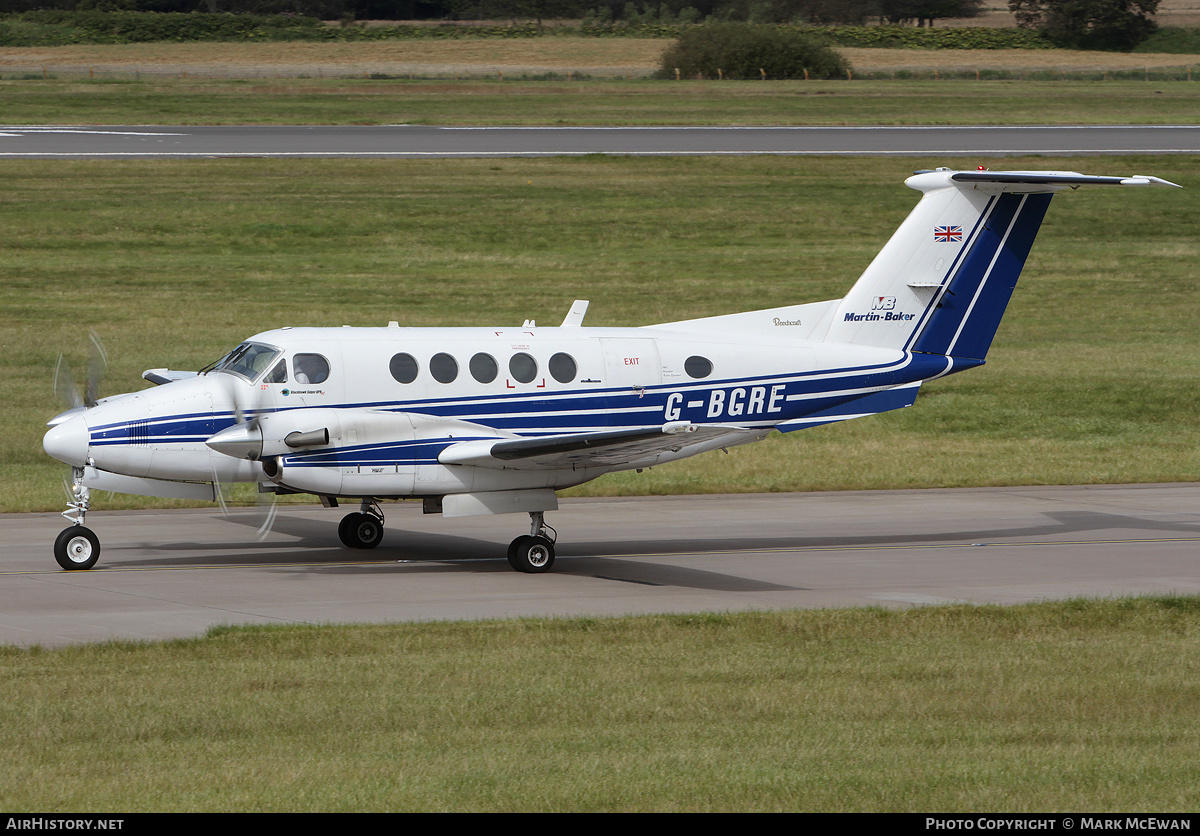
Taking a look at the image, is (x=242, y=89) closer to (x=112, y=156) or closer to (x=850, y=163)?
(x=112, y=156)

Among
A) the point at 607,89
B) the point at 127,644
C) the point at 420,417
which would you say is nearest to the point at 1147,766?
the point at 127,644

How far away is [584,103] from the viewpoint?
234 ft

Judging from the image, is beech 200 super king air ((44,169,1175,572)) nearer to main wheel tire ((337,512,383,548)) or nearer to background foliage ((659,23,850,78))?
main wheel tire ((337,512,383,548))

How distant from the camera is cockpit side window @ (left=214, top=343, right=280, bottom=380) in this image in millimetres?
16906

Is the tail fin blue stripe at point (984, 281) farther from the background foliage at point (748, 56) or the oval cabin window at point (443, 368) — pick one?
the background foliage at point (748, 56)

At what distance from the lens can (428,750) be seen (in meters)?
9.66

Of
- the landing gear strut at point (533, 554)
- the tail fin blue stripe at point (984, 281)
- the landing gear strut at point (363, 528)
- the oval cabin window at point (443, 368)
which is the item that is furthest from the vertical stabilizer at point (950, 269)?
the landing gear strut at point (363, 528)

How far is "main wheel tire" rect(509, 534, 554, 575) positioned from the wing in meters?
0.88

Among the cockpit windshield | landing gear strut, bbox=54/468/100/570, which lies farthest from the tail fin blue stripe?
landing gear strut, bbox=54/468/100/570

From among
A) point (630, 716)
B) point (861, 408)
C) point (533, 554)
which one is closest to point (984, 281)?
point (861, 408)

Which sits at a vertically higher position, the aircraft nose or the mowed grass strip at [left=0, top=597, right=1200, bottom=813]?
the aircraft nose

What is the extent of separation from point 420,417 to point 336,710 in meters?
6.98

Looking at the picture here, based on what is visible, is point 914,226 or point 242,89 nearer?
point 914,226

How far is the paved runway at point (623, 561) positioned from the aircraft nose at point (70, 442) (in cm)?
138
